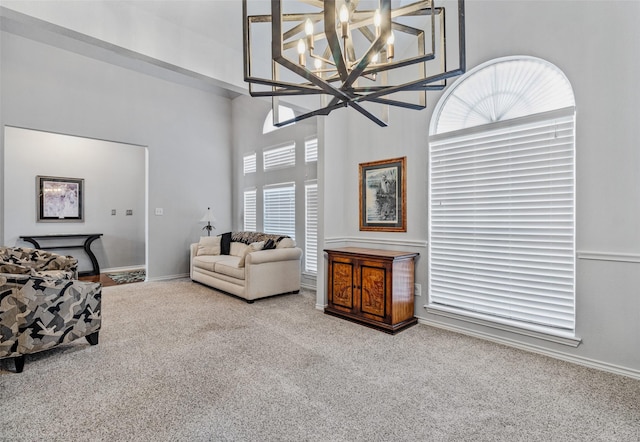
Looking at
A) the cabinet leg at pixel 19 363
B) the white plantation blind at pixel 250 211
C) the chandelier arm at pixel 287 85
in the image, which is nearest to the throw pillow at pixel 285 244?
the white plantation blind at pixel 250 211

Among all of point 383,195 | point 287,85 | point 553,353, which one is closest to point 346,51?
point 287,85

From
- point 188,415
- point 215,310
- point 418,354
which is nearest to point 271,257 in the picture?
point 215,310

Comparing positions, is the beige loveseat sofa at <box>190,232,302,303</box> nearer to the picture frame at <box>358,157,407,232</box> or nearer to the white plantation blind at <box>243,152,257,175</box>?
the picture frame at <box>358,157,407,232</box>

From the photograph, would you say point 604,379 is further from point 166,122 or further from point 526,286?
point 166,122

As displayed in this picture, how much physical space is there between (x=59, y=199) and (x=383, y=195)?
247 inches

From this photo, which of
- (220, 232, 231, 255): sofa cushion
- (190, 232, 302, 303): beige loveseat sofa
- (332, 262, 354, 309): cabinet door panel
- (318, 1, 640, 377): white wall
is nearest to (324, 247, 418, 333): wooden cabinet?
(332, 262, 354, 309): cabinet door panel

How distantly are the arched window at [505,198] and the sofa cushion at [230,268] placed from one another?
2.52m

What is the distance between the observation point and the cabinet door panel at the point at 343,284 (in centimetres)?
381

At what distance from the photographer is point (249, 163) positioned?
6.72 meters

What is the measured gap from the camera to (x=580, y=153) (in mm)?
2684

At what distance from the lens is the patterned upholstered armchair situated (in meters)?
2.49

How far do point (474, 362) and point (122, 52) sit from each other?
3.96 m

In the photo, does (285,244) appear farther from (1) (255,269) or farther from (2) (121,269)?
(2) (121,269)

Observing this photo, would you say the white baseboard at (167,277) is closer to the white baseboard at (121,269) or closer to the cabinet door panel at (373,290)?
the white baseboard at (121,269)
